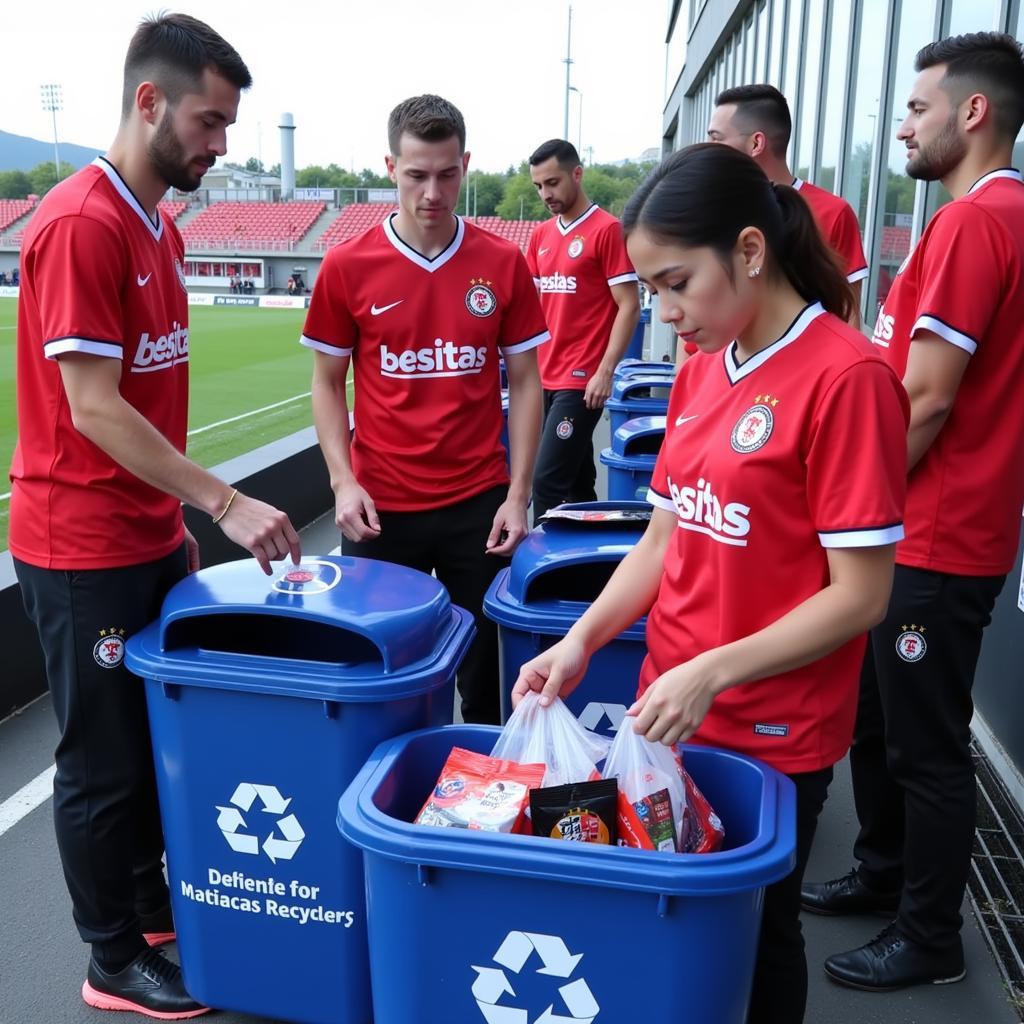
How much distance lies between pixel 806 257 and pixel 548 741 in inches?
38.2

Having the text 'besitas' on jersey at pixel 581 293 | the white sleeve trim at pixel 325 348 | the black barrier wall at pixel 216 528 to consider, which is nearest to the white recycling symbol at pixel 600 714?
the white sleeve trim at pixel 325 348

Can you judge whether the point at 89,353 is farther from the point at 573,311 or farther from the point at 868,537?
the point at 573,311

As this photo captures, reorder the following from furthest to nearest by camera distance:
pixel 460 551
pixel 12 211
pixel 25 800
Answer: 1. pixel 12 211
2. pixel 25 800
3. pixel 460 551

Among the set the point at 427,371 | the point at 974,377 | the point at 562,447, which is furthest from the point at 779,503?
the point at 562,447

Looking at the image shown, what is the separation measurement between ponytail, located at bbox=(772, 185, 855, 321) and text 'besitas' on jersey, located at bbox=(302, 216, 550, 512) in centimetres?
156

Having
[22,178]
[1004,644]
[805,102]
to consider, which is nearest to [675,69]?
[805,102]

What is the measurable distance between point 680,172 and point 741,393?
382mm

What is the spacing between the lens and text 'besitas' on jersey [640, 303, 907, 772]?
63.6 inches

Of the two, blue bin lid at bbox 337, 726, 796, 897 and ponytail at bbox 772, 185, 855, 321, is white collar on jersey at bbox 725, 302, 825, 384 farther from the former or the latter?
blue bin lid at bbox 337, 726, 796, 897

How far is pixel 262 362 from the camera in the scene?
1998 cm

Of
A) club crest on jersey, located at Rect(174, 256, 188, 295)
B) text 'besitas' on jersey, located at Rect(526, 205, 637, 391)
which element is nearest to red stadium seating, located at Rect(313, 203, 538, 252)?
text 'besitas' on jersey, located at Rect(526, 205, 637, 391)

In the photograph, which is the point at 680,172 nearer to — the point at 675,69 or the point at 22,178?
the point at 675,69

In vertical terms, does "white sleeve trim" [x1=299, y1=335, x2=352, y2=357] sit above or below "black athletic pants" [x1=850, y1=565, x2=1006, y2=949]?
above

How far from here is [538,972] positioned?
1.65 meters
